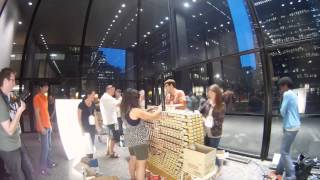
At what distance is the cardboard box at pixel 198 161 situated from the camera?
8.95 feet

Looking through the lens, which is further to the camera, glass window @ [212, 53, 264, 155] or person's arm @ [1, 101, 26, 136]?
glass window @ [212, 53, 264, 155]

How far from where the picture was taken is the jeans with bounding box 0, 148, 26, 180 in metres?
2.68

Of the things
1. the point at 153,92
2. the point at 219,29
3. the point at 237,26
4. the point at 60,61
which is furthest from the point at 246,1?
the point at 60,61

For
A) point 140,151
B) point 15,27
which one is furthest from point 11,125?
point 15,27

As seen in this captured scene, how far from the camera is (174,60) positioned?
6.77 metres

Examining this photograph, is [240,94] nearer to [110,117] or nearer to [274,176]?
[110,117]

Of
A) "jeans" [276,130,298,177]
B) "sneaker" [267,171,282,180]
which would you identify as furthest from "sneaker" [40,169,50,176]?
"jeans" [276,130,298,177]

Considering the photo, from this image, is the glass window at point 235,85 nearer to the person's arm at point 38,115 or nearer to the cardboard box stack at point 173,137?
the cardboard box stack at point 173,137

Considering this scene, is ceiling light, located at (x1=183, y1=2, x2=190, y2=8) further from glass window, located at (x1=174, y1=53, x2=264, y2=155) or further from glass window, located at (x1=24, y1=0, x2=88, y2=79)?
glass window, located at (x1=24, y1=0, x2=88, y2=79)

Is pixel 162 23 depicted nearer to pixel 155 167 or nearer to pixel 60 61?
pixel 60 61

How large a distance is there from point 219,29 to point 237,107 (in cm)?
267

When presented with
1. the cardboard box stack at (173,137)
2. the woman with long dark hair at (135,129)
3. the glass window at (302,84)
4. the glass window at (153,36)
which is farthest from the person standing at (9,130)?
the glass window at (153,36)

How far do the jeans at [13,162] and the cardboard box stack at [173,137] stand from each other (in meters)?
1.66

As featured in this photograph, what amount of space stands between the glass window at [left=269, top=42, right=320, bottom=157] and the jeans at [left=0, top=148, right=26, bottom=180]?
3700 millimetres
